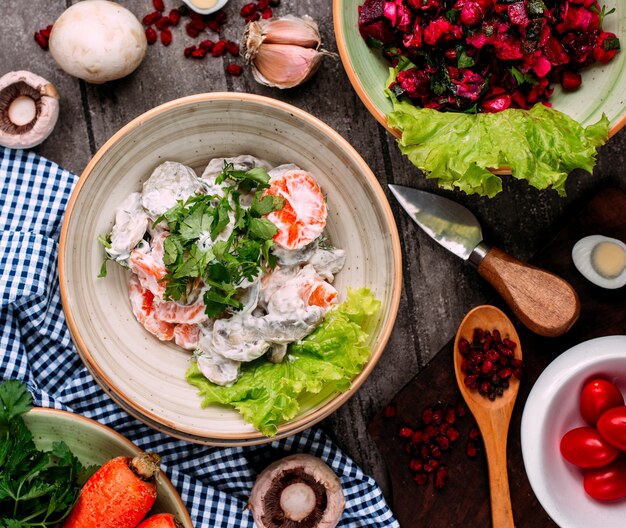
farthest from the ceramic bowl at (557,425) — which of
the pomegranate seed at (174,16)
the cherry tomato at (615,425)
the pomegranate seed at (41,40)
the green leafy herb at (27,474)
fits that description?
the pomegranate seed at (41,40)

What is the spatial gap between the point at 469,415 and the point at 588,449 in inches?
16.0

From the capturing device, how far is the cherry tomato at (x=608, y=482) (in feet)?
7.89

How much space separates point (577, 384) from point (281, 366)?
0.97 m

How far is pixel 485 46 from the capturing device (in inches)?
88.9

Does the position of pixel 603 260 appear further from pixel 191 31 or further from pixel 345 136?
pixel 191 31

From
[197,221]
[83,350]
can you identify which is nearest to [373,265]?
[197,221]

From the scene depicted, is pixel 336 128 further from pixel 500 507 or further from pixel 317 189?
pixel 500 507

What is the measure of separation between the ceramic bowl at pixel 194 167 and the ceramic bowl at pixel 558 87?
0.20m

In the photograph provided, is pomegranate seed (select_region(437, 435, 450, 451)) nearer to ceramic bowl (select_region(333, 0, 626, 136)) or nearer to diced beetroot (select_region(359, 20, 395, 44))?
ceramic bowl (select_region(333, 0, 626, 136))

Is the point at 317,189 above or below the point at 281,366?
above

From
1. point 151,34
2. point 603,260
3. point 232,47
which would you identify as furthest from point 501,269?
point 151,34

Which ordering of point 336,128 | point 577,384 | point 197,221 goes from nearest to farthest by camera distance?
point 197,221 < point 577,384 < point 336,128

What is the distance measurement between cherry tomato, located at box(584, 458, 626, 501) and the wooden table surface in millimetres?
666

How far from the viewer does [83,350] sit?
7.15ft
